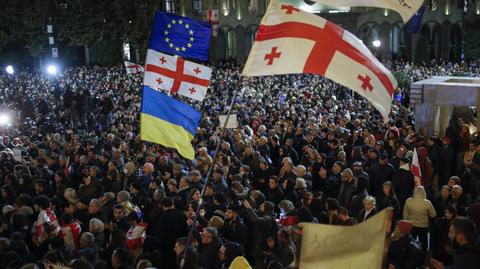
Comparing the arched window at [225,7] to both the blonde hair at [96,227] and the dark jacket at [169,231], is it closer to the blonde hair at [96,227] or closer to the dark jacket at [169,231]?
the dark jacket at [169,231]

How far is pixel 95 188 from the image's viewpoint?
34.1ft

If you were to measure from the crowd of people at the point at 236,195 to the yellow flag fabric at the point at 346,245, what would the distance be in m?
0.25

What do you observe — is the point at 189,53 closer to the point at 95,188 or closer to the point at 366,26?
the point at 95,188

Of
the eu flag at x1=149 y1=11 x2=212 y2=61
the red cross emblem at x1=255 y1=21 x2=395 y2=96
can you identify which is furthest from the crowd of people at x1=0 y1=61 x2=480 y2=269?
the eu flag at x1=149 y1=11 x2=212 y2=61

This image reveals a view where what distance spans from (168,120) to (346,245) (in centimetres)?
532

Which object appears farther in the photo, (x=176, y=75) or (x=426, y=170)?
(x=426, y=170)

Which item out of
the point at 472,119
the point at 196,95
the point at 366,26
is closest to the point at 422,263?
the point at 196,95

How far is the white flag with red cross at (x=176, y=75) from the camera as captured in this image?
980 cm

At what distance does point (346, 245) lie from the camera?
4.20 meters

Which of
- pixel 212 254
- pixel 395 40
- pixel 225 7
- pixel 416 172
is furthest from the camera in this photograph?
pixel 225 7

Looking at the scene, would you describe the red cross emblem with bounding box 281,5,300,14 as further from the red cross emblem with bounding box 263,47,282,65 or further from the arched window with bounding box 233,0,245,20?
the arched window with bounding box 233,0,245,20

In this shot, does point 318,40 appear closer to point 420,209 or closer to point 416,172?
point 420,209

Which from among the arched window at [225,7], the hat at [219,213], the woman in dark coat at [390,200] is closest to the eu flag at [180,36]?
the hat at [219,213]

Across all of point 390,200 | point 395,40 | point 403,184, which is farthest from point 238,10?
point 390,200
